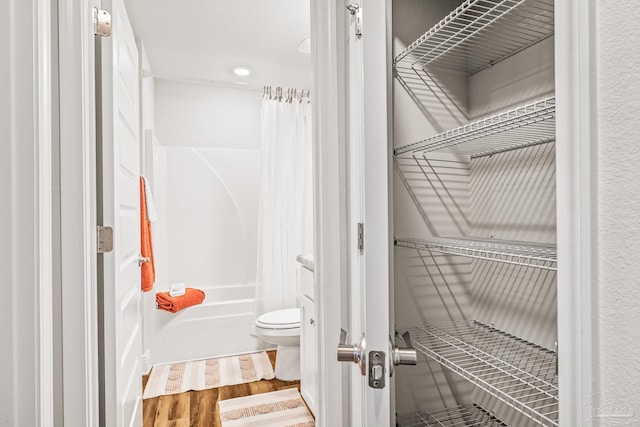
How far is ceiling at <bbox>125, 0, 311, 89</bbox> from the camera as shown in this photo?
205 centimetres

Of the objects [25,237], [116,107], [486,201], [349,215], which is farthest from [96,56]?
[486,201]

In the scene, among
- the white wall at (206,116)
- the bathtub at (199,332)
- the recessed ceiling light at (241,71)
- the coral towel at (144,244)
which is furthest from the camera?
the white wall at (206,116)

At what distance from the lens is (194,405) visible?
2.15 metres

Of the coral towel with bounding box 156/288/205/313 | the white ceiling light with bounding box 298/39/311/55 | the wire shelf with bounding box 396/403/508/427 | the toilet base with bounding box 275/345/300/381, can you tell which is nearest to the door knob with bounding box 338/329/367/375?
the wire shelf with bounding box 396/403/508/427

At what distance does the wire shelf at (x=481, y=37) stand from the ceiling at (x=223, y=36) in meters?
0.92

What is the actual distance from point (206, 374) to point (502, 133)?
8.02 ft

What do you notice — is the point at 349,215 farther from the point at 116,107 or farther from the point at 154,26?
the point at 154,26

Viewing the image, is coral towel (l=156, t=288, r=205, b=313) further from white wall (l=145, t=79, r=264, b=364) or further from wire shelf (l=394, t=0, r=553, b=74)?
wire shelf (l=394, t=0, r=553, b=74)

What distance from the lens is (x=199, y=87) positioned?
11.1 feet

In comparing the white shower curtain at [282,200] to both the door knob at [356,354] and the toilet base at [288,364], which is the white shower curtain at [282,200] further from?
the door knob at [356,354]

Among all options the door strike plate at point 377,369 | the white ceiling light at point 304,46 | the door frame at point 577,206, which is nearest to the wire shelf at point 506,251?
the door frame at point 577,206

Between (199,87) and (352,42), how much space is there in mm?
2617

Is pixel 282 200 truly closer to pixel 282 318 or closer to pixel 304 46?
pixel 282 318

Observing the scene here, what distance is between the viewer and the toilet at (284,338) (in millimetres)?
2383
